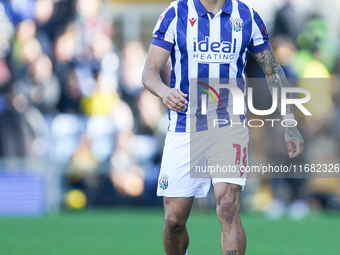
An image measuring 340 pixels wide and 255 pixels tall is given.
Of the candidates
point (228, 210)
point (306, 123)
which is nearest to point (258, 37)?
point (228, 210)

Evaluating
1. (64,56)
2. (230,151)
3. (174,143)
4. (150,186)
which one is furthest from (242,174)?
(64,56)

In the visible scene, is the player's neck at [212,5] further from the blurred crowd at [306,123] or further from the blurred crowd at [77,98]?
the blurred crowd at [77,98]

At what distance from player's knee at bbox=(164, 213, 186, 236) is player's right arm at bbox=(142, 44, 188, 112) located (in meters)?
0.94

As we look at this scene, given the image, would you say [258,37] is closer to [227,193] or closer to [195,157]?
[195,157]

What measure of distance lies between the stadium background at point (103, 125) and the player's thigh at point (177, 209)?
3.92 m

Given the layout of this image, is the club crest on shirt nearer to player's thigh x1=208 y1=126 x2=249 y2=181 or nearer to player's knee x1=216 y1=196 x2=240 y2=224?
player's thigh x1=208 y1=126 x2=249 y2=181

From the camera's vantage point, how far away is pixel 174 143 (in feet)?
14.4

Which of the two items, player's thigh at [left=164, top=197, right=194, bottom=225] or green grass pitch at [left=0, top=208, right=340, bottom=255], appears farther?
green grass pitch at [left=0, top=208, right=340, bottom=255]

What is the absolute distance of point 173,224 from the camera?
4375mm

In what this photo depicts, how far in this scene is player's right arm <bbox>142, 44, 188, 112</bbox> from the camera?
3.79 meters

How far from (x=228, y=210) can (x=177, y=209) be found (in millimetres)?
488

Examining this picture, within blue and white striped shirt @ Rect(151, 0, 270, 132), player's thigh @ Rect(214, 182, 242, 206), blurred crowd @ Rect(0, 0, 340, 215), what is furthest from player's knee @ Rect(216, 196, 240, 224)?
blurred crowd @ Rect(0, 0, 340, 215)

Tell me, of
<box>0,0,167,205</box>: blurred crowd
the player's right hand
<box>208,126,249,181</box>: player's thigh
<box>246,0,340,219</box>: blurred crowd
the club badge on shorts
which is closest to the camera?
the player's right hand

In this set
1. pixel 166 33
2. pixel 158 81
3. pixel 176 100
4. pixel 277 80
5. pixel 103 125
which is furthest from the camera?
pixel 103 125
